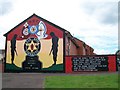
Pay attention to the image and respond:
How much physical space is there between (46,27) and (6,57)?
6563 millimetres

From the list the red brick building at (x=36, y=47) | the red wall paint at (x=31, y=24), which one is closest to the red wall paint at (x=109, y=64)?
the red brick building at (x=36, y=47)

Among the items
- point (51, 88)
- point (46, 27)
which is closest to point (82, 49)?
point (46, 27)

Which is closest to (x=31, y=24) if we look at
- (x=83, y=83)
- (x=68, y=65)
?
(x=68, y=65)

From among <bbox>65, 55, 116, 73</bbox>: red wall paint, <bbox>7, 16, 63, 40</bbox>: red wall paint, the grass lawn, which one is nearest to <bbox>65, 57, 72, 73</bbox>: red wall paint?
<bbox>65, 55, 116, 73</bbox>: red wall paint

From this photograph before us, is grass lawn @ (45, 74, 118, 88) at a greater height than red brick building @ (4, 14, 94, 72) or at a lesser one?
lesser

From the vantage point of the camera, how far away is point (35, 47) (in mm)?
31250

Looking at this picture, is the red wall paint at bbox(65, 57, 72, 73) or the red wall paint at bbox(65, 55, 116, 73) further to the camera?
the red wall paint at bbox(65, 57, 72, 73)

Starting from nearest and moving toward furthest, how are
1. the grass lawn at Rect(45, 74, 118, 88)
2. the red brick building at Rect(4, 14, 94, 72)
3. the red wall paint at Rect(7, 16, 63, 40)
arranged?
the grass lawn at Rect(45, 74, 118, 88)
the red brick building at Rect(4, 14, 94, 72)
the red wall paint at Rect(7, 16, 63, 40)

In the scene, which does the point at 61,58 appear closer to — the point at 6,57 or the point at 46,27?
the point at 46,27

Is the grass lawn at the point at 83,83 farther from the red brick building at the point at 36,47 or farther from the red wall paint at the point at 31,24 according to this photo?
the red wall paint at the point at 31,24

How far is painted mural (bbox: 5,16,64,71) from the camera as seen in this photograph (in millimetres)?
30531

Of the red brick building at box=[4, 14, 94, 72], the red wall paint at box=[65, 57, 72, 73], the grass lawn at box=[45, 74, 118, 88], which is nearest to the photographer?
the grass lawn at box=[45, 74, 118, 88]

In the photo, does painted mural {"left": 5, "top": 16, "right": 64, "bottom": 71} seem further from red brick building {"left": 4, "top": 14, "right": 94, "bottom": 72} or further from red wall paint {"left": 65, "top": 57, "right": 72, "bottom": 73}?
red wall paint {"left": 65, "top": 57, "right": 72, "bottom": 73}

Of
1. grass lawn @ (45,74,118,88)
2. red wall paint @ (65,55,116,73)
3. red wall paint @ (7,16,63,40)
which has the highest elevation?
red wall paint @ (7,16,63,40)
